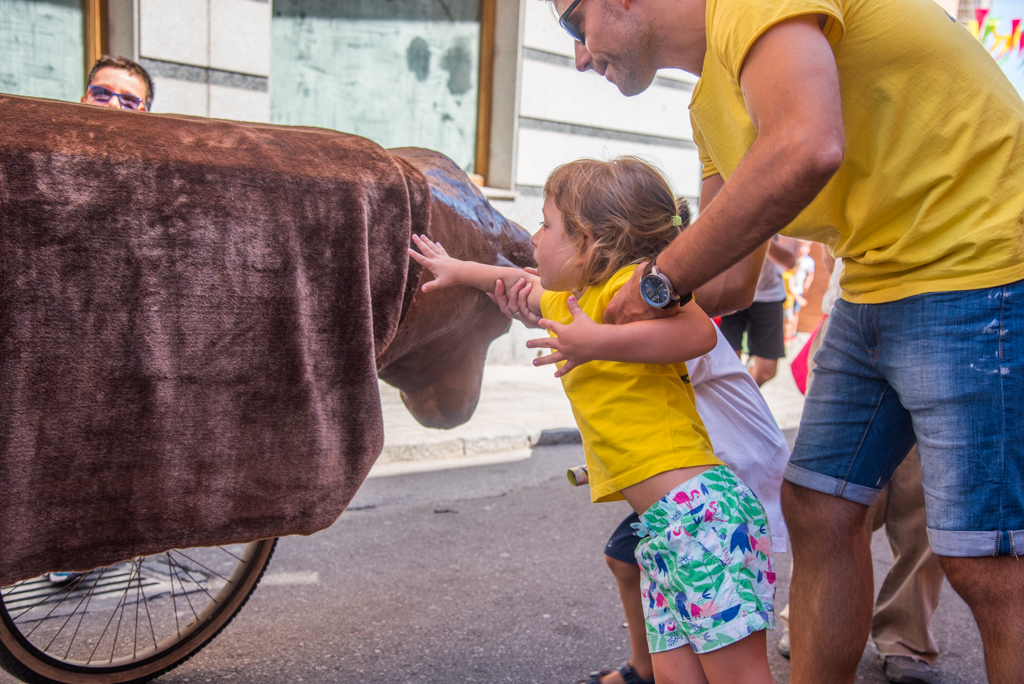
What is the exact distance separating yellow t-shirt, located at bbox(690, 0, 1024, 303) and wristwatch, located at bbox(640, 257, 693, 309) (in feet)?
1.15

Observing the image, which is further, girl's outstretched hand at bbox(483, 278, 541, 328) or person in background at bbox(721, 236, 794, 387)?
person in background at bbox(721, 236, 794, 387)

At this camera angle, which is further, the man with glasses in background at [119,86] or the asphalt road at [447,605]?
the man with glasses in background at [119,86]

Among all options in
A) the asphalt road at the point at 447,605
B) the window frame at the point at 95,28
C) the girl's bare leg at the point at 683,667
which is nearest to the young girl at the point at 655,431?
the girl's bare leg at the point at 683,667

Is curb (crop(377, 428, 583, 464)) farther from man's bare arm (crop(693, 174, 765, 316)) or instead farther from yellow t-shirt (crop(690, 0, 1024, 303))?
yellow t-shirt (crop(690, 0, 1024, 303))

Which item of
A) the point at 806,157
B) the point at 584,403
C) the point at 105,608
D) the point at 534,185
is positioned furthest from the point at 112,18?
the point at 806,157

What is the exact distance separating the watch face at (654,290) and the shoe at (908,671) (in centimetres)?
187

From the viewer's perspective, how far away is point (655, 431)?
171cm

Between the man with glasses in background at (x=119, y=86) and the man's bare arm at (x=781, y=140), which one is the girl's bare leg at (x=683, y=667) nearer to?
the man's bare arm at (x=781, y=140)

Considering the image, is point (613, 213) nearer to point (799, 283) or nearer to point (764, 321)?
point (764, 321)

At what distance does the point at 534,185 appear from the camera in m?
7.55

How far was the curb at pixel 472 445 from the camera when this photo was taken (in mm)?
4895

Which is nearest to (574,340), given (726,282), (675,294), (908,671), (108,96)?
(675,294)

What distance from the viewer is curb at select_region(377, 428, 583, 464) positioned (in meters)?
4.89

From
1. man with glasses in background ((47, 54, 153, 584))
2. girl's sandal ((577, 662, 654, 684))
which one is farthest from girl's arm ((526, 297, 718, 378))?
man with glasses in background ((47, 54, 153, 584))
